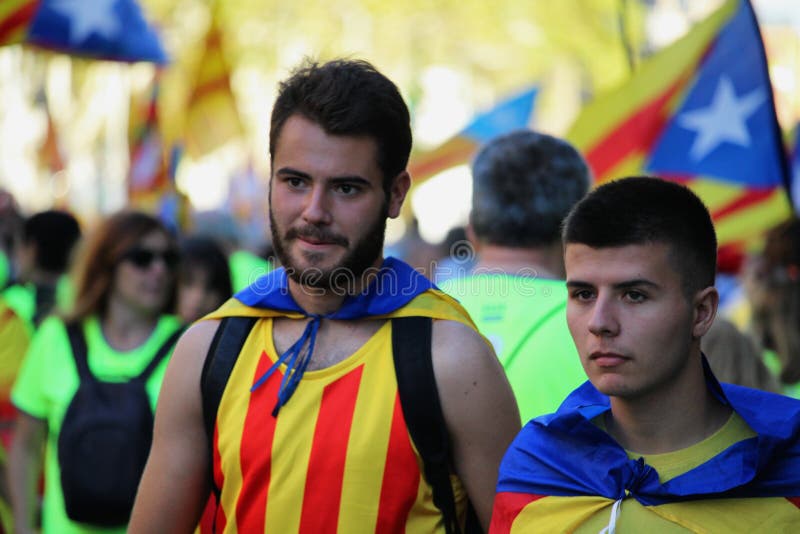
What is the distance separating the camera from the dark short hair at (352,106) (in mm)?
3314

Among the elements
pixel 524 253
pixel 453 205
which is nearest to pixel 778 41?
pixel 453 205

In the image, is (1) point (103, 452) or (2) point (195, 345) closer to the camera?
(2) point (195, 345)

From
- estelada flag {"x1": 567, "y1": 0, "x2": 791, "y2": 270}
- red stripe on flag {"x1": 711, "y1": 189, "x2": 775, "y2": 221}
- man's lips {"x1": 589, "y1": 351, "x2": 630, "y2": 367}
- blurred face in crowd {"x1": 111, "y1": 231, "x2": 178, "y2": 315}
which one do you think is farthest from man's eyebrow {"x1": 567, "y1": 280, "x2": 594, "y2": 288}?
red stripe on flag {"x1": 711, "y1": 189, "x2": 775, "y2": 221}

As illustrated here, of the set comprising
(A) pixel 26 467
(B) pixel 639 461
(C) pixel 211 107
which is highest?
(C) pixel 211 107

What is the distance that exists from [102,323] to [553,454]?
3.03 m

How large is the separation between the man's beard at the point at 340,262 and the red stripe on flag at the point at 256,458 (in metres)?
0.31

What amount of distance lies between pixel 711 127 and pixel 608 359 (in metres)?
3.95

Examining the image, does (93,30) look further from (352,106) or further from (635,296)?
(635,296)

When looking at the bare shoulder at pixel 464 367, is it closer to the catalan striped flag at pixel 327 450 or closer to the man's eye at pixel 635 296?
the catalan striped flag at pixel 327 450

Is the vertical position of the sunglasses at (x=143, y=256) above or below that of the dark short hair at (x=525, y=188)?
below

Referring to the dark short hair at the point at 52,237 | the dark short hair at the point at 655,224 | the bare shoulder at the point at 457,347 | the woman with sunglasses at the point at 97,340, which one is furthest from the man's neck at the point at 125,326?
the dark short hair at the point at 655,224

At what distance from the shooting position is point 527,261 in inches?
174

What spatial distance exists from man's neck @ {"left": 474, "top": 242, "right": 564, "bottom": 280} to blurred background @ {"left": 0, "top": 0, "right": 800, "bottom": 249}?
0.95 m

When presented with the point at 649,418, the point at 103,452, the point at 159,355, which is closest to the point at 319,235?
the point at 649,418
